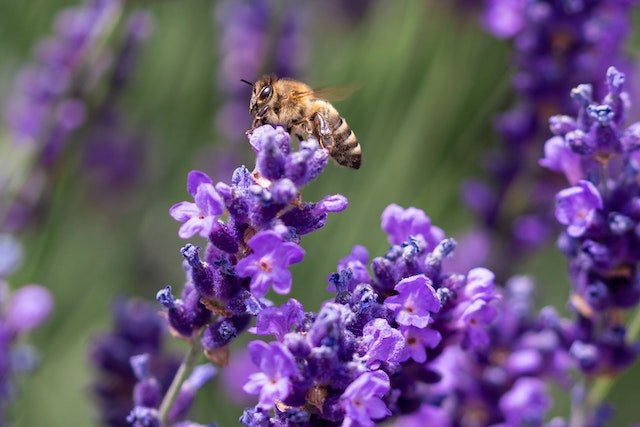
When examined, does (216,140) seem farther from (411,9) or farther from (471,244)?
(471,244)

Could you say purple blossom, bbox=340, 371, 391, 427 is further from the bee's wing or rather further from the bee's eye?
the bee's wing

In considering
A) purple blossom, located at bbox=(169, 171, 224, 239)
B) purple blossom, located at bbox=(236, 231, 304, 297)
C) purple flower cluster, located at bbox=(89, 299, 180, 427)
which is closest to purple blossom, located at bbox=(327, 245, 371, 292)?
purple blossom, located at bbox=(236, 231, 304, 297)

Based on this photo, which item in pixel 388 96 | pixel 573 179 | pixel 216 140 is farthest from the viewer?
pixel 216 140

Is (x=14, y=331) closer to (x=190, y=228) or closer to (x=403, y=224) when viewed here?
(x=190, y=228)

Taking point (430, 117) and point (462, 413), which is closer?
point (462, 413)

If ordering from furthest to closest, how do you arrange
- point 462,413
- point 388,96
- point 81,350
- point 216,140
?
point 216,140 < point 388,96 < point 81,350 < point 462,413

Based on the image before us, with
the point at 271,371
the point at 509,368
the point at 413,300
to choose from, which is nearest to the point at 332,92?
the point at 509,368

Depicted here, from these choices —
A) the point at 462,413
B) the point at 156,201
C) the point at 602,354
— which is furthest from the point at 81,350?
the point at 602,354
